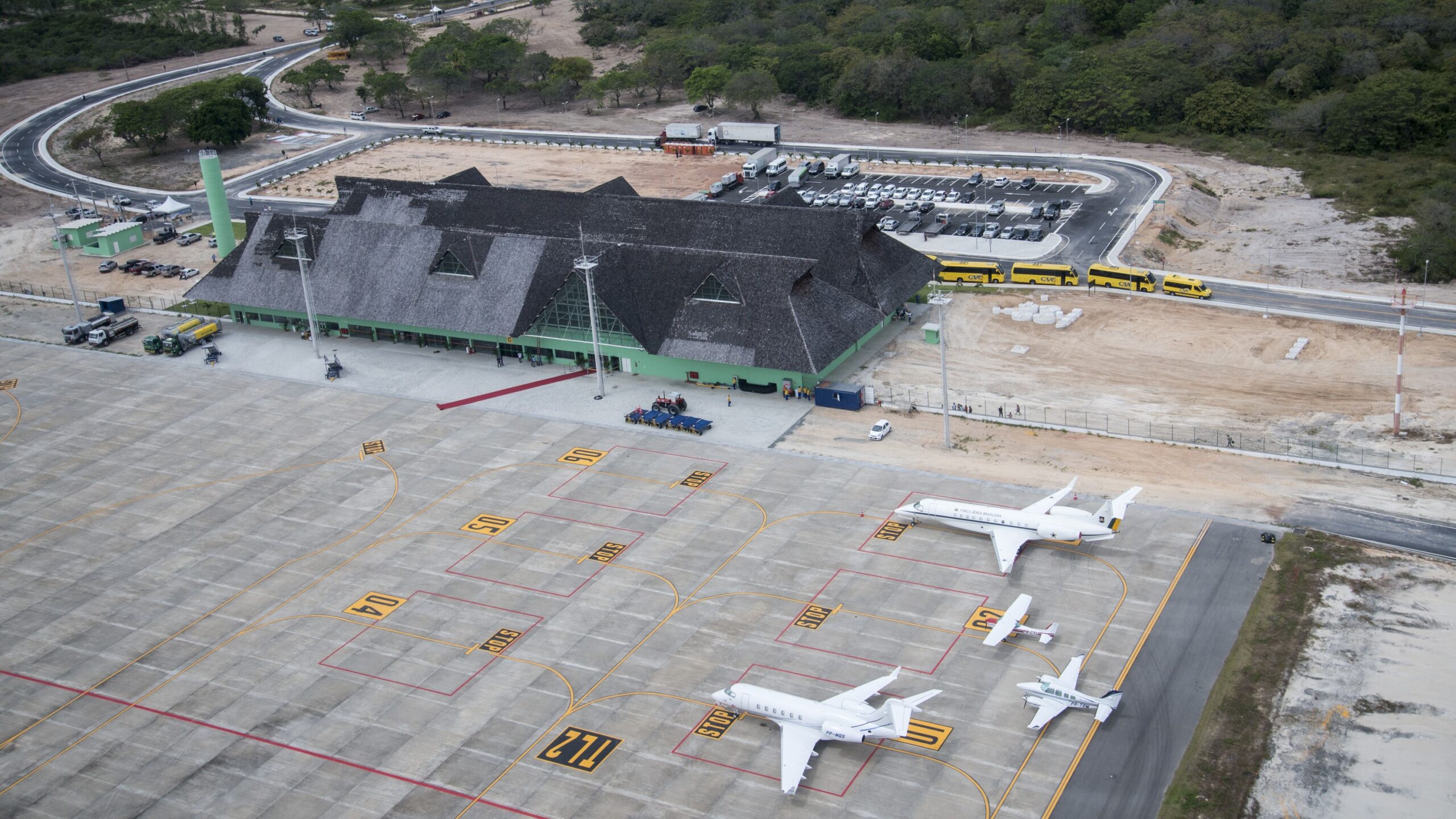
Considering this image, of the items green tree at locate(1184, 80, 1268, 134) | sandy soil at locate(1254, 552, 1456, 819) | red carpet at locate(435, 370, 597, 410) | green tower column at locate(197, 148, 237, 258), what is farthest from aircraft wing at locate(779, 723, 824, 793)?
green tree at locate(1184, 80, 1268, 134)

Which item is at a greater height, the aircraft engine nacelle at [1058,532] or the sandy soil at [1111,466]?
the aircraft engine nacelle at [1058,532]

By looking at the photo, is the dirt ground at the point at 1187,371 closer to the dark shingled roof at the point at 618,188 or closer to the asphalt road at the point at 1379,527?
the asphalt road at the point at 1379,527

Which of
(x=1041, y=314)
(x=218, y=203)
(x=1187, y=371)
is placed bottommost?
(x=1187, y=371)

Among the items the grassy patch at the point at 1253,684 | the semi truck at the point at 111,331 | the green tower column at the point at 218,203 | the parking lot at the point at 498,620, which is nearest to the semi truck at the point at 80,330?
the semi truck at the point at 111,331

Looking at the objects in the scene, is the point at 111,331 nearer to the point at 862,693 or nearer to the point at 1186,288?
the point at 862,693

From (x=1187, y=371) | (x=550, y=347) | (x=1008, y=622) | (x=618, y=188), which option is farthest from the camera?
(x=618, y=188)

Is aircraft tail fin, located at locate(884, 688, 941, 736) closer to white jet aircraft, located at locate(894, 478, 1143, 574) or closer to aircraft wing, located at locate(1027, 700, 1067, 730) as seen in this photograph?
aircraft wing, located at locate(1027, 700, 1067, 730)

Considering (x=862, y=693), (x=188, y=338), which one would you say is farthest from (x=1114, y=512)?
(x=188, y=338)

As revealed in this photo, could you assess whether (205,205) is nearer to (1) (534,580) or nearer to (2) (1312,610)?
(1) (534,580)
